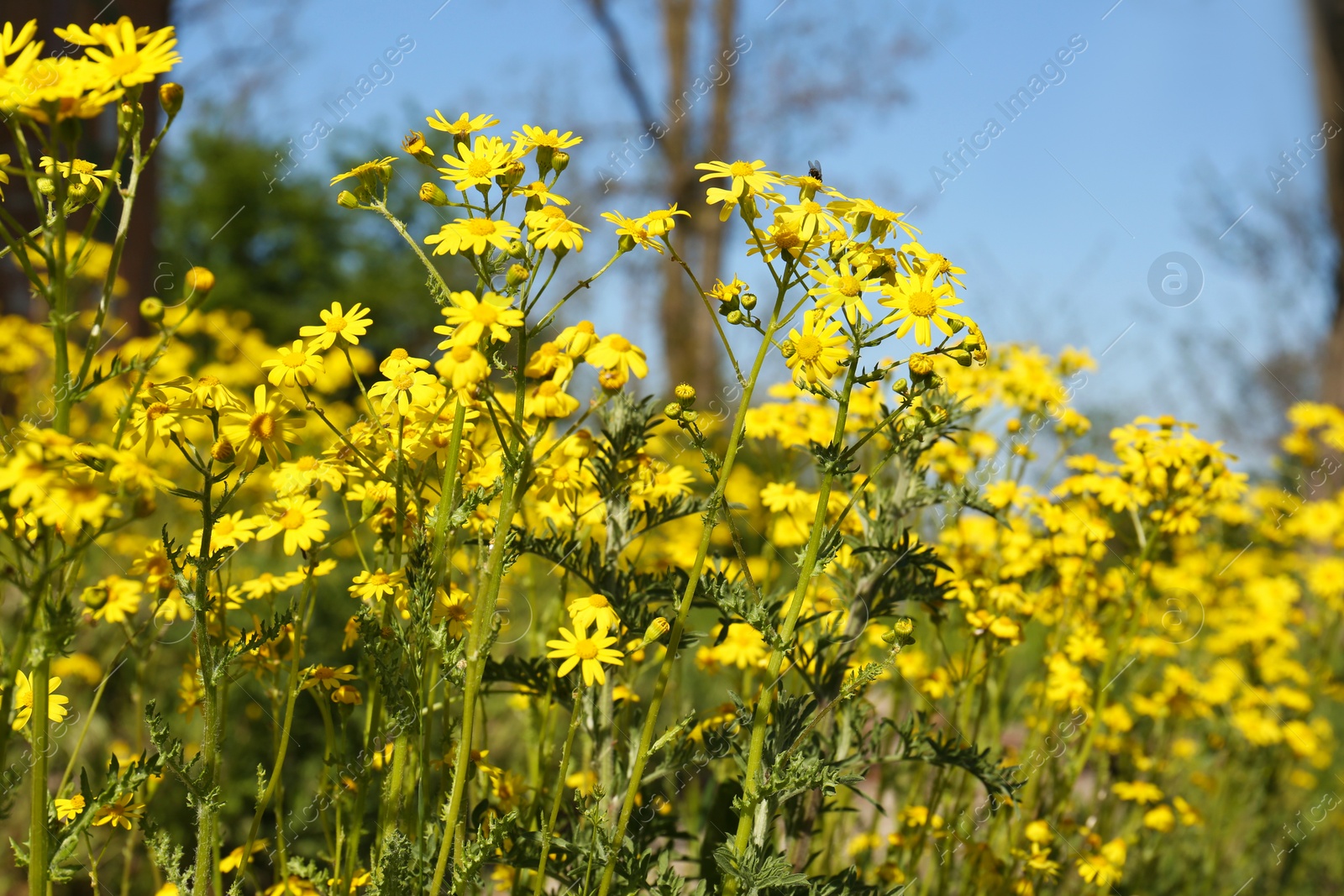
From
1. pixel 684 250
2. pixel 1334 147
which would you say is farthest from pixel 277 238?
pixel 1334 147

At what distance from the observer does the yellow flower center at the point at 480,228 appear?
149 cm

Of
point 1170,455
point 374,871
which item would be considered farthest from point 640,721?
point 1170,455

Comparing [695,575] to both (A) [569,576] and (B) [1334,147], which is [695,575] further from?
(B) [1334,147]

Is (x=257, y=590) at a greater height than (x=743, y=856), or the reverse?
(x=257, y=590)

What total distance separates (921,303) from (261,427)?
3.60 ft

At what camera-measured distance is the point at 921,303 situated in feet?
5.16

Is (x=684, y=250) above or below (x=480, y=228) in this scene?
above

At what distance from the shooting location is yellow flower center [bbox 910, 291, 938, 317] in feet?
5.15

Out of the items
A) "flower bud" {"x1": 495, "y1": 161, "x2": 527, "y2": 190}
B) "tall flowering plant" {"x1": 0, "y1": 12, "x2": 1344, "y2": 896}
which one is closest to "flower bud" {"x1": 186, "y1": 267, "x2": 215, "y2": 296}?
"tall flowering plant" {"x1": 0, "y1": 12, "x2": 1344, "y2": 896}

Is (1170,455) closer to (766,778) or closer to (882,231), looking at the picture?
(882,231)

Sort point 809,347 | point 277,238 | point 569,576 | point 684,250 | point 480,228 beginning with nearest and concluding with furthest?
point 480,228 → point 809,347 → point 569,576 → point 684,250 → point 277,238

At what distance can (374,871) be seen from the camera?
1.57 metres

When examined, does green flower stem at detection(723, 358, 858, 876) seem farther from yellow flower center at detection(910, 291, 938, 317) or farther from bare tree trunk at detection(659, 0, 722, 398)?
bare tree trunk at detection(659, 0, 722, 398)

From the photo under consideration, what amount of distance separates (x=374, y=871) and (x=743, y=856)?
604 millimetres
